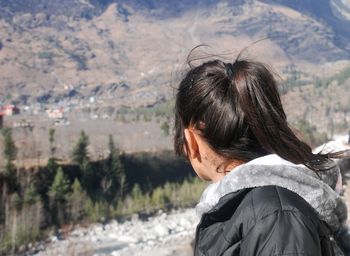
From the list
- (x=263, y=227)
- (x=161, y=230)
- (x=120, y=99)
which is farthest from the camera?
(x=120, y=99)

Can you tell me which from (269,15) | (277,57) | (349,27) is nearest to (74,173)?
(277,57)

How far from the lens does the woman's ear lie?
1.02 meters

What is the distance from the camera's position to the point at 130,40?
108812 mm

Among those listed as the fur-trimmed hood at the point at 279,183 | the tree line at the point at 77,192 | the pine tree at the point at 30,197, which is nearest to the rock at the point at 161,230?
the tree line at the point at 77,192

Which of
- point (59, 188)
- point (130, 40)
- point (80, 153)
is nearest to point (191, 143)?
point (59, 188)

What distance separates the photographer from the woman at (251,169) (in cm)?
→ 79

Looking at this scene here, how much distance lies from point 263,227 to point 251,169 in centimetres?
13

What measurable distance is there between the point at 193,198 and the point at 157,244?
22.5 ft

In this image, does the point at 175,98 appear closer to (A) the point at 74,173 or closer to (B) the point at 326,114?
(A) the point at 74,173

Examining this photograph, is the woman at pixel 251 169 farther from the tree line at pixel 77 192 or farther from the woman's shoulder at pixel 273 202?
the tree line at pixel 77 192

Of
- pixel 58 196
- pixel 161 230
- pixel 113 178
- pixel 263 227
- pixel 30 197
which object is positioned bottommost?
pixel 161 230

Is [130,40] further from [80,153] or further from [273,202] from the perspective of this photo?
[273,202]

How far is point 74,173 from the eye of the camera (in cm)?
2273

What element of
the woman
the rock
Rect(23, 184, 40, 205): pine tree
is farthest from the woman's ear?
Rect(23, 184, 40, 205): pine tree
